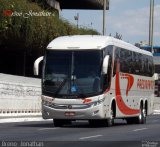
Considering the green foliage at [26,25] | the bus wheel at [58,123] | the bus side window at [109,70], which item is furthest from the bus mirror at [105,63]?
the green foliage at [26,25]

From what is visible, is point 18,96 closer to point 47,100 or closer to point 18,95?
point 18,95

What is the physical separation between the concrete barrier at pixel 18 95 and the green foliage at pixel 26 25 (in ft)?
14.0

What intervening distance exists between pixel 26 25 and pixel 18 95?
8958 millimetres

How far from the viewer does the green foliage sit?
50438 millimetres

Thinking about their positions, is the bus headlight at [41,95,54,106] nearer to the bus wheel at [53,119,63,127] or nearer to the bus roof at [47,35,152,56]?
the bus roof at [47,35,152,56]

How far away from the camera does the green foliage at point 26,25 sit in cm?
5044

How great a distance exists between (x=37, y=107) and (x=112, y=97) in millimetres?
18821

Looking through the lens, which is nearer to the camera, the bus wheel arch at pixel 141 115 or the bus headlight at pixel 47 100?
the bus headlight at pixel 47 100

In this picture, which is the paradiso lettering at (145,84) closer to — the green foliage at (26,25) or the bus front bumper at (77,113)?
the bus front bumper at (77,113)

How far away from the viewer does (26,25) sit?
5338 centimetres

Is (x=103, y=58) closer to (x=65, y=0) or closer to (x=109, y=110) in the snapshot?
(x=109, y=110)

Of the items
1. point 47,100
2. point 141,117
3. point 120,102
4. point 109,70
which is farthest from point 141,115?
point 47,100

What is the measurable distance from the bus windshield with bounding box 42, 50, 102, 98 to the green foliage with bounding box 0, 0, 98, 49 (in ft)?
62.2

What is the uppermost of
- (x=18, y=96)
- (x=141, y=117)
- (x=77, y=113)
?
(x=77, y=113)
